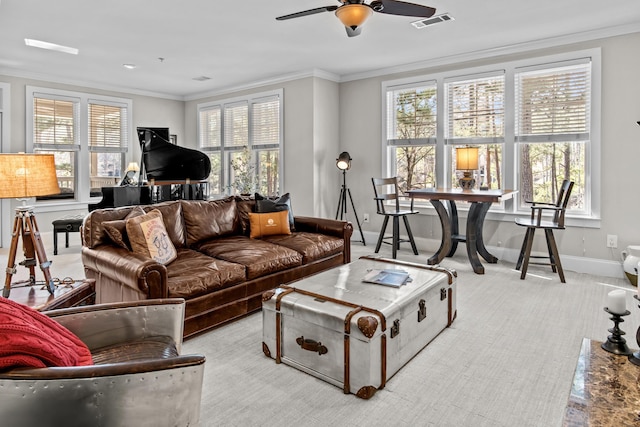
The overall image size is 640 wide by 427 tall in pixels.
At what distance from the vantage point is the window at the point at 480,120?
530 centimetres

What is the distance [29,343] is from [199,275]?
1727 mm

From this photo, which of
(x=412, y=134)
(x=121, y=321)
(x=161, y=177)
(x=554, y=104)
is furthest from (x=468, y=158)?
(x=161, y=177)

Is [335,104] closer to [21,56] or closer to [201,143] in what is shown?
[201,143]

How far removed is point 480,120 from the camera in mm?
5430

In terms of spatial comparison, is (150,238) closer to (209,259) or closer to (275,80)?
(209,259)

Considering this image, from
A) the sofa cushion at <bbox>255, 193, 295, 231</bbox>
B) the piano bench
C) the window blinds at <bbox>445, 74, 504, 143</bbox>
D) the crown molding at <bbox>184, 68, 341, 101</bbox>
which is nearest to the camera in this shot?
the sofa cushion at <bbox>255, 193, 295, 231</bbox>

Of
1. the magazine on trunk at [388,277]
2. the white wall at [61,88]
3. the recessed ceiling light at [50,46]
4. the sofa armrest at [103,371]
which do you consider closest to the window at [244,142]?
the white wall at [61,88]

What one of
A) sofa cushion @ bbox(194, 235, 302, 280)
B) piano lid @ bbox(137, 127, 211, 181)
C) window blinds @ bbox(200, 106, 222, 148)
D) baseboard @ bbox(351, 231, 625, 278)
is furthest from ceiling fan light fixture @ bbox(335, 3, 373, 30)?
window blinds @ bbox(200, 106, 222, 148)

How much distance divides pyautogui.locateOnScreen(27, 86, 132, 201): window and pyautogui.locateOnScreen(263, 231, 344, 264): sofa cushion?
194 inches

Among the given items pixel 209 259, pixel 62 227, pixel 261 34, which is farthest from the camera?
pixel 62 227

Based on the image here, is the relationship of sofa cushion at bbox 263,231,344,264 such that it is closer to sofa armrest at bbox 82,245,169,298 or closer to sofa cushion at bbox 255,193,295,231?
sofa cushion at bbox 255,193,295,231

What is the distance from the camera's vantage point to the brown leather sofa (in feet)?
9.07

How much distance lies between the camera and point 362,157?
21.5 feet

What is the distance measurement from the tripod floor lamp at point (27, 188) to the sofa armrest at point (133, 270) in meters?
0.41
